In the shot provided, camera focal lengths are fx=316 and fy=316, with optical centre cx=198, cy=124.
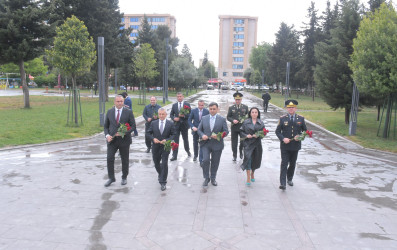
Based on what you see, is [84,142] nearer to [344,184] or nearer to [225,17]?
[344,184]

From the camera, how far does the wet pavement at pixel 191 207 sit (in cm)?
461

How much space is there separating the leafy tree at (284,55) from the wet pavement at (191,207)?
43.1 metres

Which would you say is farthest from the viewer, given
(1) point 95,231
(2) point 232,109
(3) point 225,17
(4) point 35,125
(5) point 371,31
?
(3) point 225,17

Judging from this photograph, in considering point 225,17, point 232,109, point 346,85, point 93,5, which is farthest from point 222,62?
point 232,109

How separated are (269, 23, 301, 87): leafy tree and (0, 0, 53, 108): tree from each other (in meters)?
37.6

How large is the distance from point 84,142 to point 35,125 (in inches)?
161

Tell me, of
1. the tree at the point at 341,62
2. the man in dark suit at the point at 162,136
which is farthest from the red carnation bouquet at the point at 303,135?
the tree at the point at 341,62

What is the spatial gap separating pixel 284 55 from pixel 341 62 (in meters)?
34.8

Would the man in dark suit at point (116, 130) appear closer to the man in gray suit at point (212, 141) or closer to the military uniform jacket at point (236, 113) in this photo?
the man in gray suit at point (212, 141)

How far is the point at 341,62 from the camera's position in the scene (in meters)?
17.5

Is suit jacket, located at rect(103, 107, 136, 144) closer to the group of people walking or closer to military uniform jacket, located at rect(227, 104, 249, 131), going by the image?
the group of people walking

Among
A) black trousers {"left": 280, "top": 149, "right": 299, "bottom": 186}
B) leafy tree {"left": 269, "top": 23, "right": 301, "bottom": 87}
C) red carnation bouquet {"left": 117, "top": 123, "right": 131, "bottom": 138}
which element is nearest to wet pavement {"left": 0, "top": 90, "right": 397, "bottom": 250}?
black trousers {"left": 280, "top": 149, "right": 299, "bottom": 186}

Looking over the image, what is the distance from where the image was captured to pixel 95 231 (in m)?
4.82

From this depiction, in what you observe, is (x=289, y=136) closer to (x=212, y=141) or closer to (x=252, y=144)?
(x=252, y=144)
